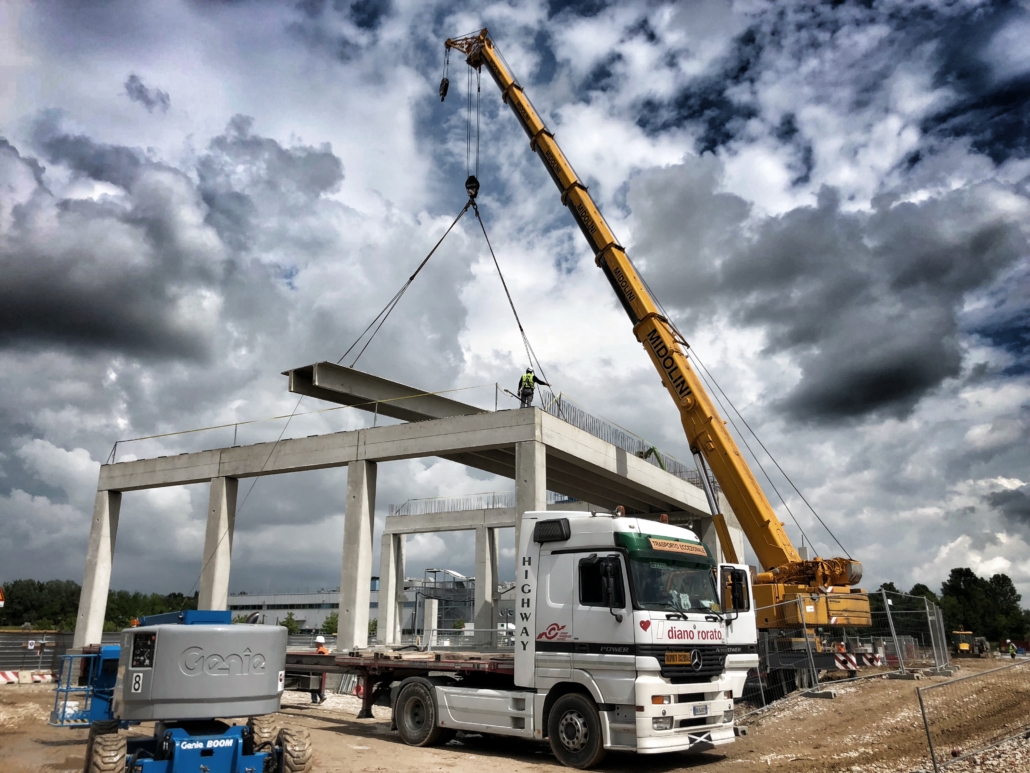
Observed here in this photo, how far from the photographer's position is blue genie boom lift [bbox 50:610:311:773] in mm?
7984

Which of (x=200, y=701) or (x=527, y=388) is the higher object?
(x=527, y=388)

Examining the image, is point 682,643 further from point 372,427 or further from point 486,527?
point 486,527

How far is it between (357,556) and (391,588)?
55.1ft

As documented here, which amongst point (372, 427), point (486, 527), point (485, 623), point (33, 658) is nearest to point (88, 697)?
point (372, 427)

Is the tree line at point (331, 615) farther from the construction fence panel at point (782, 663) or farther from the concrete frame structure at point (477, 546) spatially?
the construction fence panel at point (782, 663)

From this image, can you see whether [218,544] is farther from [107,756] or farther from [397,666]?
[107,756]

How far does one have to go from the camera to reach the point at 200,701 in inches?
320

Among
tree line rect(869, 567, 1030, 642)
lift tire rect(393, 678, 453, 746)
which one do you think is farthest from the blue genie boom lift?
tree line rect(869, 567, 1030, 642)

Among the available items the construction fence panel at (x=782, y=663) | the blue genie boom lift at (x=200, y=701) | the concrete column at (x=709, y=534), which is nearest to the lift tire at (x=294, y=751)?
the blue genie boom lift at (x=200, y=701)

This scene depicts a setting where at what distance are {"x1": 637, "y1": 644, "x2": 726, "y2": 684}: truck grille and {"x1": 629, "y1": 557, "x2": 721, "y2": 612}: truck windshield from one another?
531mm

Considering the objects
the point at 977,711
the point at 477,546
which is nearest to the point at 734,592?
the point at 977,711

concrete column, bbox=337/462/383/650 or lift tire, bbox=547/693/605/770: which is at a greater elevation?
concrete column, bbox=337/462/383/650

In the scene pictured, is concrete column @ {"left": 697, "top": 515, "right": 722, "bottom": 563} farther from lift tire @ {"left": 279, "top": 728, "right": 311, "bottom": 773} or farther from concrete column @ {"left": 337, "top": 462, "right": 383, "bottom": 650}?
lift tire @ {"left": 279, "top": 728, "right": 311, "bottom": 773}

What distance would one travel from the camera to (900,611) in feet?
56.0
